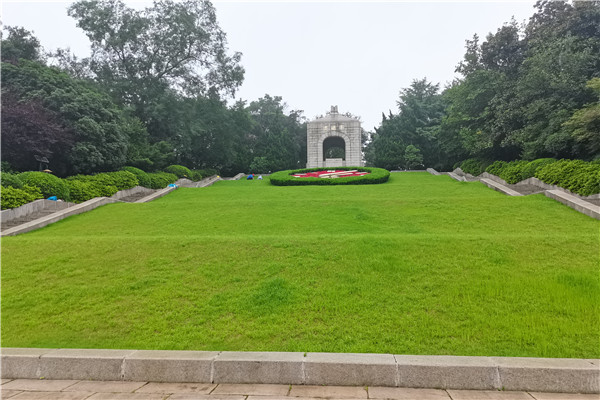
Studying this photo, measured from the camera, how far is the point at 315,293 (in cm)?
455

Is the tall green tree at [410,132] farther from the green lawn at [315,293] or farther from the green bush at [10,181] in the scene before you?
the green bush at [10,181]

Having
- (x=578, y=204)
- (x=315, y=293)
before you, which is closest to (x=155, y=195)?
(x=315, y=293)

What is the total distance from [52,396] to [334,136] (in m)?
31.0

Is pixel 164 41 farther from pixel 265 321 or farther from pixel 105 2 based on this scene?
pixel 265 321

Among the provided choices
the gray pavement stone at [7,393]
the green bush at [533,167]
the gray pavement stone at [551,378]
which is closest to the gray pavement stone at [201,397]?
the gray pavement stone at [7,393]

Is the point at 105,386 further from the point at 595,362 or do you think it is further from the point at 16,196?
the point at 16,196

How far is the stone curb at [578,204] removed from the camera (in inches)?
320

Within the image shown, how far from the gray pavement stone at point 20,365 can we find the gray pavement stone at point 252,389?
6.14ft

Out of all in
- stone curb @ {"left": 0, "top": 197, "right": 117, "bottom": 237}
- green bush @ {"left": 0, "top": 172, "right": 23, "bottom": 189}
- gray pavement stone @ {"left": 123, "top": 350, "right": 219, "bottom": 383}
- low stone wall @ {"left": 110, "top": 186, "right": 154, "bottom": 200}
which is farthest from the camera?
low stone wall @ {"left": 110, "top": 186, "right": 154, "bottom": 200}

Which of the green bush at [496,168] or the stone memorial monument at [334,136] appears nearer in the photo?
the green bush at [496,168]

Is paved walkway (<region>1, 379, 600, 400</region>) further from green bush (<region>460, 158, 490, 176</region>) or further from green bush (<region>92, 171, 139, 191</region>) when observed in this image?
green bush (<region>460, 158, 490, 176</region>)

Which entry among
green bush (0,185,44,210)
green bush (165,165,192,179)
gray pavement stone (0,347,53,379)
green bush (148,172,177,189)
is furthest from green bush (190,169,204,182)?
gray pavement stone (0,347,53,379)

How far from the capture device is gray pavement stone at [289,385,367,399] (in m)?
2.93

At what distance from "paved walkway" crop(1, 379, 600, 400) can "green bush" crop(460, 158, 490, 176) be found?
66.5 feet
